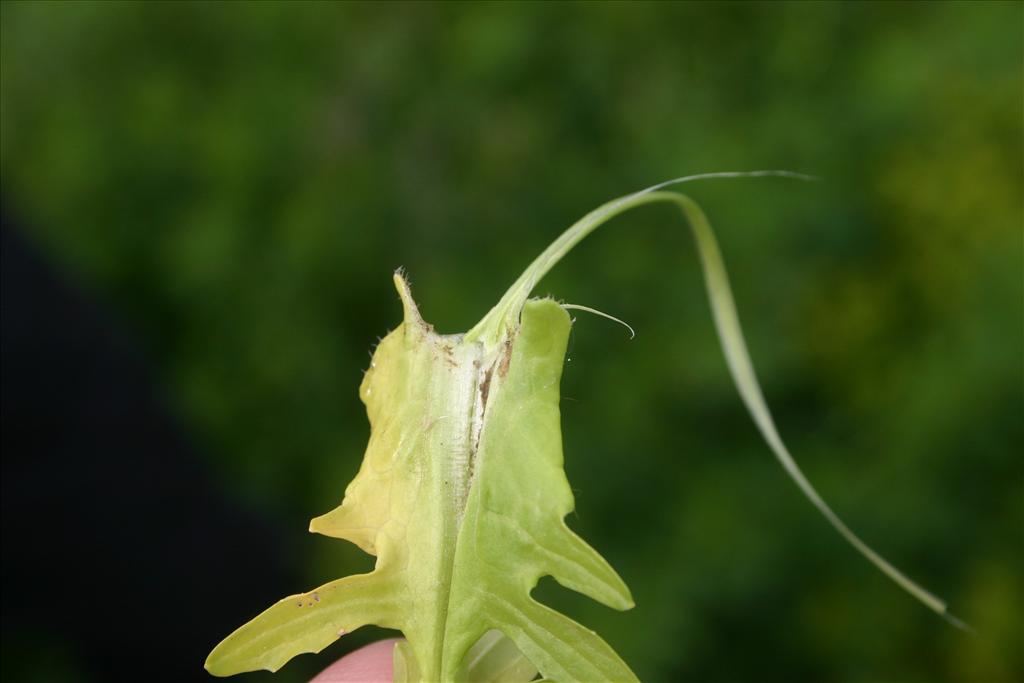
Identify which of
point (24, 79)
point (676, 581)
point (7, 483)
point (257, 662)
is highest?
point (24, 79)

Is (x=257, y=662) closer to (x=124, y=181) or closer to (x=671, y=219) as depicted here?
(x=671, y=219)

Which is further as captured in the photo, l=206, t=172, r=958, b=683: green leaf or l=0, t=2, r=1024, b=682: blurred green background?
l=0, t=2, r=1024, b=682: blurred green background

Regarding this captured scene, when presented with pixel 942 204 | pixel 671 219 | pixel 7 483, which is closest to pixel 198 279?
pixel 7 483

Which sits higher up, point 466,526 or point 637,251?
point 637,251

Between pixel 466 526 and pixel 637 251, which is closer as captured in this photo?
pixel 466 526
